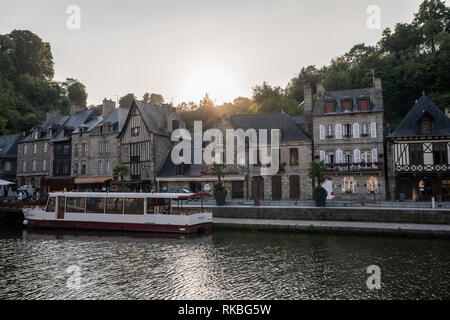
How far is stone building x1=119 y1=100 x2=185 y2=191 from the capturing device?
36.1m

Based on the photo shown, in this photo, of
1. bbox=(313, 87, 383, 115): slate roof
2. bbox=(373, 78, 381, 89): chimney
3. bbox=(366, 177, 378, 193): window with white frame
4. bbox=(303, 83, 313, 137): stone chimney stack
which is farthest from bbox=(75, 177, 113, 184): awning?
bbox=(373, 78, 381, 89): chimney

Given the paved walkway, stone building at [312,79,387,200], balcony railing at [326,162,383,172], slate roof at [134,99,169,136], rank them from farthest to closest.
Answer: slate roof at [134,99,169,136], stone building at [312,79,387,200], balcony railing at [326,162,383,172], the paved walkway

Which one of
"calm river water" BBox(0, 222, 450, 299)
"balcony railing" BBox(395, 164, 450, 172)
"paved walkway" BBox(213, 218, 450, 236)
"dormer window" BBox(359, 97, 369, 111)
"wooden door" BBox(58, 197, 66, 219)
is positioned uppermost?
"dormer window" BBox(359, 97, 369, 111)

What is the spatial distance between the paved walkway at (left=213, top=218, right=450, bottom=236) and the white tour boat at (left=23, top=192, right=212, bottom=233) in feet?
8.05

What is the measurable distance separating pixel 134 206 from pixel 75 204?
5.29m

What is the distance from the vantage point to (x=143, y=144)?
3669 centimetres

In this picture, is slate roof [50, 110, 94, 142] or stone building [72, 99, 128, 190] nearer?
stone building [72, 99, 128, 190]

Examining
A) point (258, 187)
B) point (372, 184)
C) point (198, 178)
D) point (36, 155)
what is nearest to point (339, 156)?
point (372, 184)

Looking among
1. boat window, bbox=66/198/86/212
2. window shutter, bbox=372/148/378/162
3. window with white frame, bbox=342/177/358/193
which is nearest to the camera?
boat window, bbox=66/198/86/212

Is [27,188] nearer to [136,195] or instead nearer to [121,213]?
[121,213]

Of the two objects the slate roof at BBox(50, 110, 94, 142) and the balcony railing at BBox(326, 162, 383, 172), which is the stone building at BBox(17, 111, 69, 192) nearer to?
the slate roof at BBox(50, 110, 94, 142)

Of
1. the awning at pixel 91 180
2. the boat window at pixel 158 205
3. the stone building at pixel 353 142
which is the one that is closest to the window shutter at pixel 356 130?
the stone building at pixel 353 142

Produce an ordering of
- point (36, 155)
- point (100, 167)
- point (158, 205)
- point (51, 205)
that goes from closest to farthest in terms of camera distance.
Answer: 1. point (158, 205)
2. point (51, 205)
3. point (100, 167)
4. point (36, 155)
